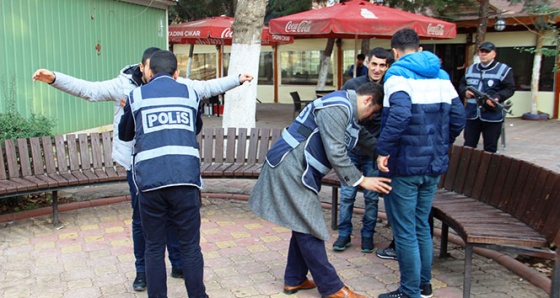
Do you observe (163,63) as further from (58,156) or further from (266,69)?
(266,69)

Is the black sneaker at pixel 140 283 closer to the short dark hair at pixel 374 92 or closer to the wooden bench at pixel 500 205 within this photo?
the short dark hair at pixel 374 92

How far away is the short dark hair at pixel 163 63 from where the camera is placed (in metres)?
3.49

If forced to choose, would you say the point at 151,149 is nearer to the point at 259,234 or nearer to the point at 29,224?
the point at 259,234

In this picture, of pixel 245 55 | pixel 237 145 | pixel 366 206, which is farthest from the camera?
pixel 245 55

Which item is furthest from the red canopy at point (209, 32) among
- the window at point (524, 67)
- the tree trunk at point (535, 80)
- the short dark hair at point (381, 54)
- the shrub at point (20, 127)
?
the short dark hair at point (381, 54)

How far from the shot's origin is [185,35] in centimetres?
1295

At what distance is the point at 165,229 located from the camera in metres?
3.49

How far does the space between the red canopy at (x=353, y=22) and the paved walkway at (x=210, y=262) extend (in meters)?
3.97

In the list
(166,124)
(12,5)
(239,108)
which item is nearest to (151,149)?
(166,124)

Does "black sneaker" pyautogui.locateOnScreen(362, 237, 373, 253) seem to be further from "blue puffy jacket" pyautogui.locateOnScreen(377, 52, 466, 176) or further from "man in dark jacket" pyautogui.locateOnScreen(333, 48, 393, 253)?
"blue puffy jacket" pyautogui.locateOnScreen(377, 52, 466, 176)

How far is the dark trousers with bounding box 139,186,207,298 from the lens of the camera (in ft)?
10.9

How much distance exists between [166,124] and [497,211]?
102 inches

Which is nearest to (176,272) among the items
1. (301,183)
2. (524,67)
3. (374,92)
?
(301,183)

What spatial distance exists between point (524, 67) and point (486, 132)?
453 inches
